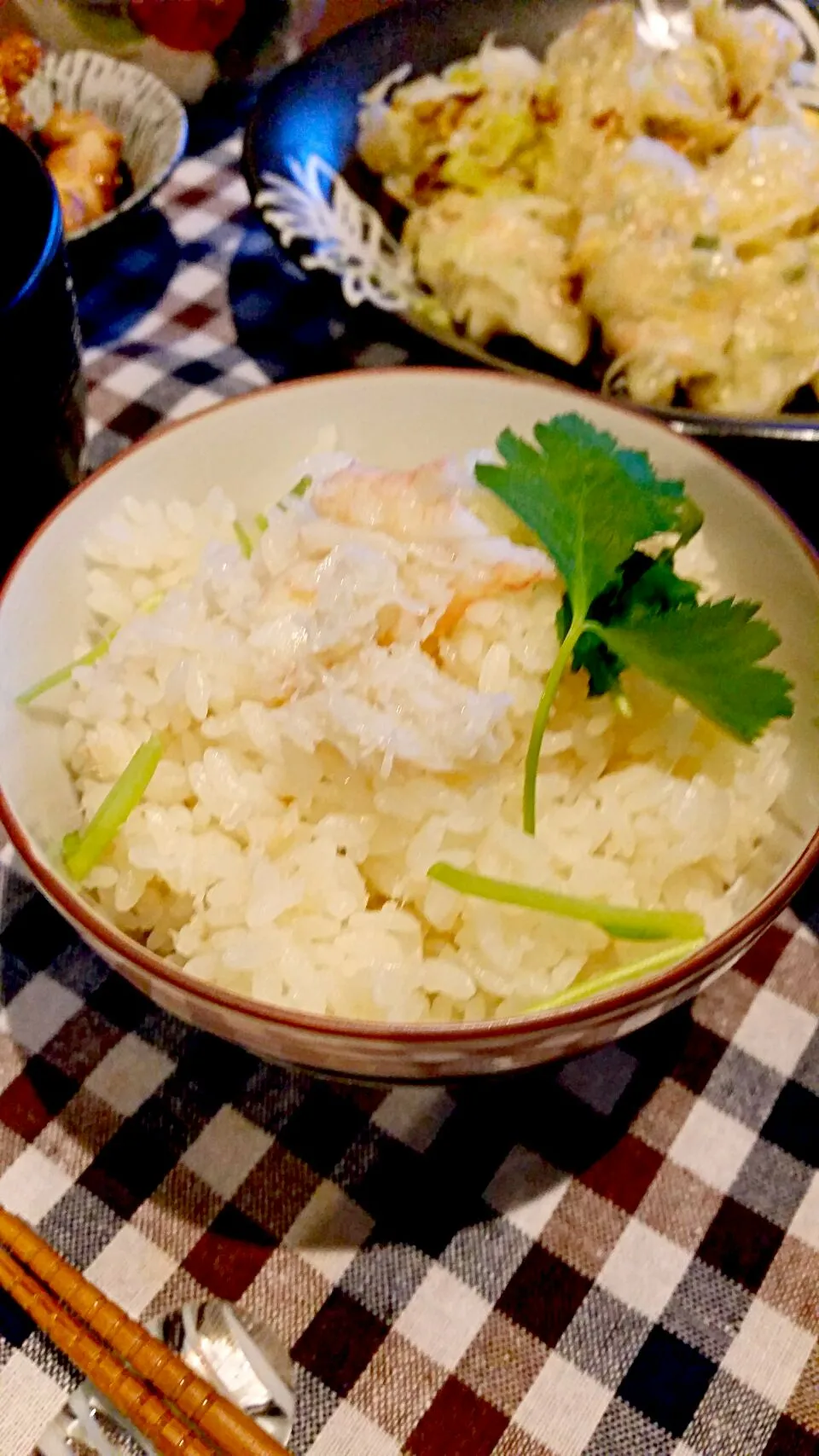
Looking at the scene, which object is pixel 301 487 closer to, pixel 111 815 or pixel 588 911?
pixel 111 815

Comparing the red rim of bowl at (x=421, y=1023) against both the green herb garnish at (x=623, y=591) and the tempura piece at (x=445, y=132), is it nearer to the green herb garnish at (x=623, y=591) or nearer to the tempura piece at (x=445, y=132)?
the green herb garnish at (x=623, y=591)

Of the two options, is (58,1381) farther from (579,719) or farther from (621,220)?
(621,220)

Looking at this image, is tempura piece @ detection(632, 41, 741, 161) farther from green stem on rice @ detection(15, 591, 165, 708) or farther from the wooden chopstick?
the wooden chopstick

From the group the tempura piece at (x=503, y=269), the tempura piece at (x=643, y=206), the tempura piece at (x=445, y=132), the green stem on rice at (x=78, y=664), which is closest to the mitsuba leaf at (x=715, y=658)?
the green stem on rice at (x=78, y=664)

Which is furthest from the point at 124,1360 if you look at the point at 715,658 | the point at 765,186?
the point at 765,186

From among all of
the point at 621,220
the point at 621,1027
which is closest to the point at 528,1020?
the point at 621,1027
